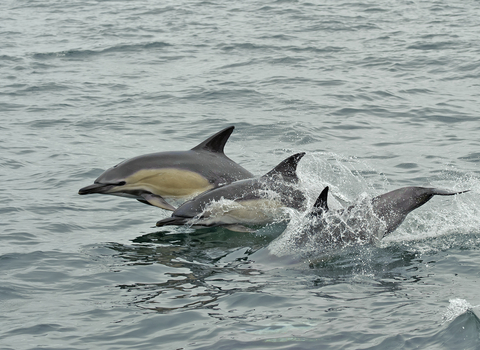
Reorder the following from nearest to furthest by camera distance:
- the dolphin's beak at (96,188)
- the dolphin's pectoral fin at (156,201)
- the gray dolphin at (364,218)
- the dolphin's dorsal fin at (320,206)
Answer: the dolphin's dorsal fin at (320,206) → the gray dolphin at (364,218) → the dolphin's pectoral fin at (156,201) → the dolphin's beak at (96,188)

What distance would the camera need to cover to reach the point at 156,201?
9.61 metres

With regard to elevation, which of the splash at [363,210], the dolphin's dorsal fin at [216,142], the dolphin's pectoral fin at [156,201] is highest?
the dolphin's dorsal fin at [216,142]

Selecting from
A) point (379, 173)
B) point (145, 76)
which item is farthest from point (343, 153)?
point (145, 76)

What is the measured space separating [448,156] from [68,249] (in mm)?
7136

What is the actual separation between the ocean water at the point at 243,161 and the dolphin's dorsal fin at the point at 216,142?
1.26m

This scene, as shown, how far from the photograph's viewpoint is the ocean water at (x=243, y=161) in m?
6.45

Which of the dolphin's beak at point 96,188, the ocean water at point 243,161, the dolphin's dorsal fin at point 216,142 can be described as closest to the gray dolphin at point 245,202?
the ocean water at point 243,161

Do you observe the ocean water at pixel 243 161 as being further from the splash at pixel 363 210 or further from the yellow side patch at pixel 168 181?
the yellow side patch at pixel 168 181

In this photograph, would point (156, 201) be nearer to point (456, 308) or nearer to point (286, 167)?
point (286, 167)

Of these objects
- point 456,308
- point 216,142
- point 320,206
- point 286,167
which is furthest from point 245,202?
point 456,308

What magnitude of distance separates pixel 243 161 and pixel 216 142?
9.27ft

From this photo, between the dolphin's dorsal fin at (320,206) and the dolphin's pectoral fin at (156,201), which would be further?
the dolphin's pectoral fin at (156,201)

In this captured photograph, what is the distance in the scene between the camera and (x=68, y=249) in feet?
28.8

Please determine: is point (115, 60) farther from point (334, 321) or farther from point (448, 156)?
point (334, 321)
